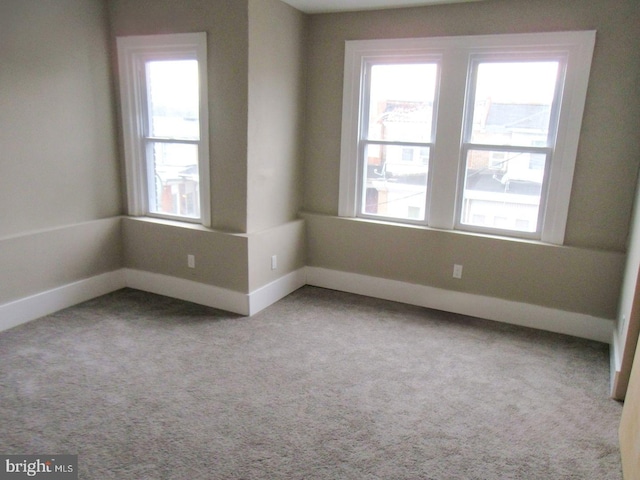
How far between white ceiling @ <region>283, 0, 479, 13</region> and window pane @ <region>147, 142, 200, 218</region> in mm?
1475

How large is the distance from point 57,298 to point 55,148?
1189mm

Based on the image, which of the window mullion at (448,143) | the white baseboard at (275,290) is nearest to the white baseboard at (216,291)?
the white baseboard at (275,290)

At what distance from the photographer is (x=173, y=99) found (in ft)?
12.8

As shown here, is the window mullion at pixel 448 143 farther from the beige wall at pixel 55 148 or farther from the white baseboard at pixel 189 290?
the beige wall at pixel 55 148

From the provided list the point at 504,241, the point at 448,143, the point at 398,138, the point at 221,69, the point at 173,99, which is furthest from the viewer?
the point at 398,138

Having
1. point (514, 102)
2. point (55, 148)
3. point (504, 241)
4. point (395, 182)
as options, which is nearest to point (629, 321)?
point (504, 241)

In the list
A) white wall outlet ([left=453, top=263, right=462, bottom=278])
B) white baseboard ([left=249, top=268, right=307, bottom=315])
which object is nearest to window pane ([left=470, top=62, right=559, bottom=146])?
white wall outlet ([left=453, top=263, right=462, bottom=278])

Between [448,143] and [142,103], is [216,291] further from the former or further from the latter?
[448,143]

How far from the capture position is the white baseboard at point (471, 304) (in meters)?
3.45

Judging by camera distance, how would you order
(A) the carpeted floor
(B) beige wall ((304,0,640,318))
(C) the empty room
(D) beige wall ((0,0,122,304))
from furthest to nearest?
(D) beige wall ((0,0,122,304))
(B) beige wall ((304,0,640,318))
(C) the empty room
(A) the carpeted floor

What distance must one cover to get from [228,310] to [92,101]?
2089mm

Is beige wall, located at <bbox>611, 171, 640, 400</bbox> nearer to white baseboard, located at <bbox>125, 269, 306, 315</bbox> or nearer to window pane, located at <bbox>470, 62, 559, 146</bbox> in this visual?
window pane, located at <bbox>470, 62, 559, 146</bbox>

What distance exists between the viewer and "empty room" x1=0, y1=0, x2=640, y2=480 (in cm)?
244

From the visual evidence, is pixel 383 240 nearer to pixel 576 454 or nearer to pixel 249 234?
pixel 249 234
